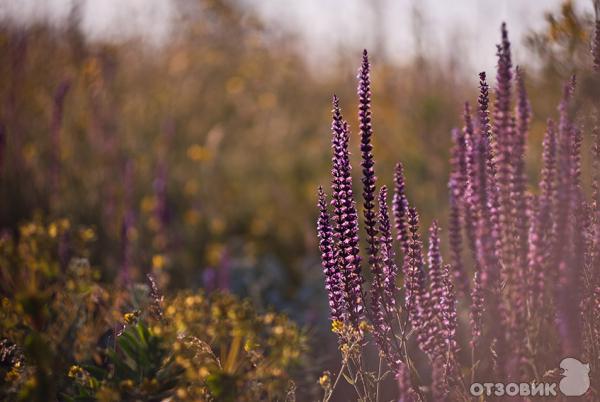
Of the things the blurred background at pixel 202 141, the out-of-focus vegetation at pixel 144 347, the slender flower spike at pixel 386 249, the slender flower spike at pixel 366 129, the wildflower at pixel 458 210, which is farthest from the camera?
the blurred background at pixel 202 141

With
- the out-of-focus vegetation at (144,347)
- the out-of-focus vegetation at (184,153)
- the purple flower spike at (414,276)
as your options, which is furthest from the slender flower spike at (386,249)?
the out-of-focus vegetation at (184,153)

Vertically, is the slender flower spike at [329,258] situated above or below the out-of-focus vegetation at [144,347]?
above

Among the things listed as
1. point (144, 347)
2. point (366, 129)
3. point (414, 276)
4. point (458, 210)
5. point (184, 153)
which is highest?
point (184, 153)

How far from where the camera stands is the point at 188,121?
7707 mm

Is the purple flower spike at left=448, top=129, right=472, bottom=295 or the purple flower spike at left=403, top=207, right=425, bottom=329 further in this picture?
the purple flower spike at left=448, top=129, right=472, bottom=295

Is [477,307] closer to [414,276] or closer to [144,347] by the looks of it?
[414,276]

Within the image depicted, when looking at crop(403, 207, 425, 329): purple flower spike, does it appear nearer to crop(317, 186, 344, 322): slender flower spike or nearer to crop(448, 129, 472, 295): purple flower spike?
crop(448, 129, 472, 295): purple flower spike

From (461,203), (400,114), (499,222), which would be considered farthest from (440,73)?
(499,222)

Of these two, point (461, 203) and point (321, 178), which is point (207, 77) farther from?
point (461, 203)

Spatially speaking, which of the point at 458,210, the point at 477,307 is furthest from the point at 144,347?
the point at 458,210


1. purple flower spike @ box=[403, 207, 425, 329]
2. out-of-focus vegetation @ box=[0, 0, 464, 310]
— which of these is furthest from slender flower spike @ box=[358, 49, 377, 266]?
out-of-focus vegetation @ box=[0, 0, 464, 310]

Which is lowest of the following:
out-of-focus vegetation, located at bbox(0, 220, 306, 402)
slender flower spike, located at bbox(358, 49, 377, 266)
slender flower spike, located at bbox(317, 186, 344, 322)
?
out-of-focus vegetation, located at bbox(0, 220, 306, 402)

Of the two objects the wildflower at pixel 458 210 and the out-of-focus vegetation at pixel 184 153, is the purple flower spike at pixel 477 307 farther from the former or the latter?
the out-of-focus vegetation at pixel 184 153

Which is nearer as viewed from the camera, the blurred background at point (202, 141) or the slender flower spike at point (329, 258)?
the slender flower spike at point (329, 258)
